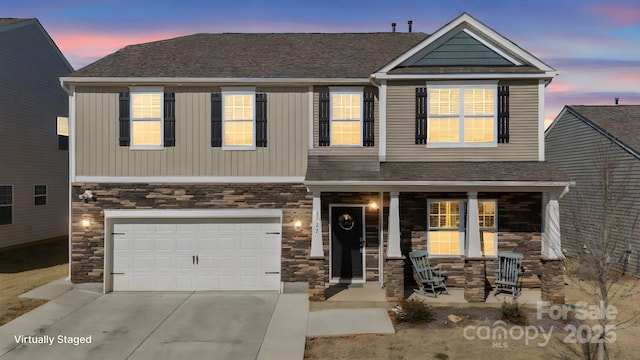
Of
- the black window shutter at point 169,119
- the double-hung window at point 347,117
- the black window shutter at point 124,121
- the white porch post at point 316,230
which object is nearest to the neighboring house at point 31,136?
the black window shutter at point 124,121

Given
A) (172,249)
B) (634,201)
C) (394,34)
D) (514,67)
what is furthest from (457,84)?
(172,249)

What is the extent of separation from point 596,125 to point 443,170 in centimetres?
916

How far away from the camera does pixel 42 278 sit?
41.8ft

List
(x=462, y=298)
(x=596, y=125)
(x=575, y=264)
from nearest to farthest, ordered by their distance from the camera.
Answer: (x=462, y=298)
(x=575, y=264)
(x=596, y=125)

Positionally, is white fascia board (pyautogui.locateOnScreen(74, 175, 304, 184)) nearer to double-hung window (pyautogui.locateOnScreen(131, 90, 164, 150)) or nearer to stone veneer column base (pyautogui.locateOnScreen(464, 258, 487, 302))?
double-hung window (pyautogui.locateOnScreen(131, 90, 164, 150))

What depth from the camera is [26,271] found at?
13781mm

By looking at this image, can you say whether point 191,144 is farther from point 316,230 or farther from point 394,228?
point 394,228

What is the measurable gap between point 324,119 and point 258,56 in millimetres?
3310

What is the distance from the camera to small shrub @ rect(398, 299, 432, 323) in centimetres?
887

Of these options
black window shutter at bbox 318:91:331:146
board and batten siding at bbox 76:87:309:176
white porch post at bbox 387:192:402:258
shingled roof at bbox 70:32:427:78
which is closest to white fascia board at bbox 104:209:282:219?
board and batten siding at bbox 76:87:309:176

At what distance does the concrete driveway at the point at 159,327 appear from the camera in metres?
7.79

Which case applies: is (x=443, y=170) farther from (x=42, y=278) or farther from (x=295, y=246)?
(x=42, y=278)

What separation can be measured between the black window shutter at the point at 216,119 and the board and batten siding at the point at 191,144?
0.13 meters

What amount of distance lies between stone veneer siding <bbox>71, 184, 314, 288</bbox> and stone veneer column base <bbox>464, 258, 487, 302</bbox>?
14.4ft
